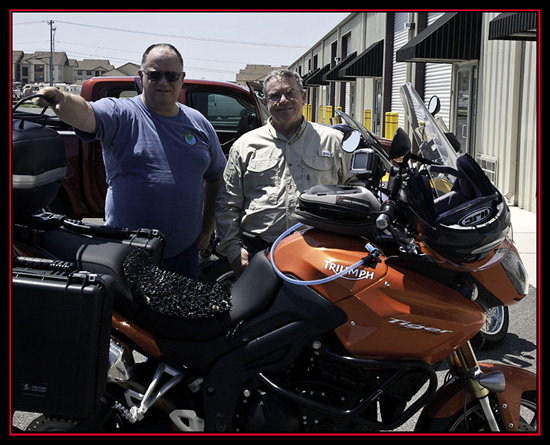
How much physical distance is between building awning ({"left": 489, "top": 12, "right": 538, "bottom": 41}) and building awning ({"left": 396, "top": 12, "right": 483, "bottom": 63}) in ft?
12.3

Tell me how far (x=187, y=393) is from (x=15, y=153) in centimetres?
113

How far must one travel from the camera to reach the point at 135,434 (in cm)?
242

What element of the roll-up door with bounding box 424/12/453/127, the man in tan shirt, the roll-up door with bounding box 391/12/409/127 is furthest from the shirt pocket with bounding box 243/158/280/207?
the roll-up door with bounding box 391/12/409/127

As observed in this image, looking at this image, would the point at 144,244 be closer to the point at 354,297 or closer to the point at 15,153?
the point at 15,153

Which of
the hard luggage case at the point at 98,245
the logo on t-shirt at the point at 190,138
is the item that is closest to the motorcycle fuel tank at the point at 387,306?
the hard luggage case at the point at 98,245

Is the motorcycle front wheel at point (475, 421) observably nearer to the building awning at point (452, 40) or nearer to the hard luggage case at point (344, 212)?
the hard luggage case at point (344, 212)

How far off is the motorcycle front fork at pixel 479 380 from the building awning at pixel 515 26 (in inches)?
250

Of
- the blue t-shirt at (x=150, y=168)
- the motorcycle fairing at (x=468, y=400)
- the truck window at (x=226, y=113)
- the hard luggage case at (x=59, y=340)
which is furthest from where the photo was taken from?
the truck window at (x=226, y=113)

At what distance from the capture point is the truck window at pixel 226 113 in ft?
24.8

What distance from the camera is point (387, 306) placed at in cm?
230

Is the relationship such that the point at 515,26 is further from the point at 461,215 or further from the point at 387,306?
the point at 387,306

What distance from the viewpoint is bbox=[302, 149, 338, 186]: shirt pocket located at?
11.1 ft

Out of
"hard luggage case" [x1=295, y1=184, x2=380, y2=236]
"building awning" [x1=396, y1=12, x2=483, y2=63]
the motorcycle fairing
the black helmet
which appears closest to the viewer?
the black helmet

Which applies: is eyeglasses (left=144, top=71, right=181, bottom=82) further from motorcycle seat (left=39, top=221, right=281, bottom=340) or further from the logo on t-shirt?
motorcycle seat (left=39, top=221, right=281, bottom=340)
